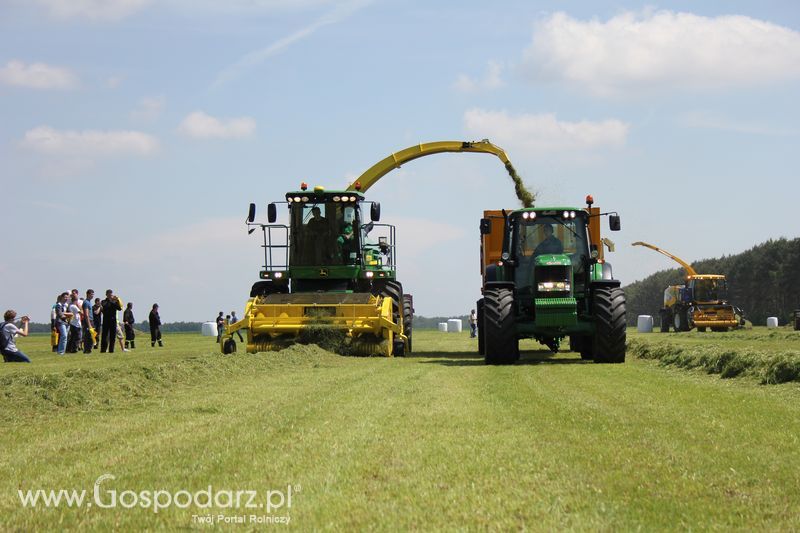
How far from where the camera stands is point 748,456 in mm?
7242

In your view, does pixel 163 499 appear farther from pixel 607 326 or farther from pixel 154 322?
pixel 154 322

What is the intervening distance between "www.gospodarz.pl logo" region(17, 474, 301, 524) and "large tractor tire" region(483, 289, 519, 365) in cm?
1254

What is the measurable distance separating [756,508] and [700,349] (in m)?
13.7

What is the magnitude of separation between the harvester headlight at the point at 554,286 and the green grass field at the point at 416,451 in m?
5.05

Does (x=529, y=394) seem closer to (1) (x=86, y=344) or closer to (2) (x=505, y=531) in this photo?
(2) (x=505, y=531)

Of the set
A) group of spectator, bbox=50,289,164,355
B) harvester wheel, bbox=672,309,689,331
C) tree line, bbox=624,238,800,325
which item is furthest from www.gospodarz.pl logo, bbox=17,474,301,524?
tree line, bbox=624,238,800,325

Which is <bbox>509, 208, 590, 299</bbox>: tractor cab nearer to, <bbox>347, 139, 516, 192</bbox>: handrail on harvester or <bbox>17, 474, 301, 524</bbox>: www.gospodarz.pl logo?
<bbox>347, 139, 516, 192</bbox>: handrail on harvester

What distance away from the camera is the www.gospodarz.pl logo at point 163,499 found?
18.3ft

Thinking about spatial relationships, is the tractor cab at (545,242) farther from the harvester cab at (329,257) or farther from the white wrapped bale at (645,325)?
the white wrapped bale at (645,325)

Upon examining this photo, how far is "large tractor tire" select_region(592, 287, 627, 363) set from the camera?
18.5 m

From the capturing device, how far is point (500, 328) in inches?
722

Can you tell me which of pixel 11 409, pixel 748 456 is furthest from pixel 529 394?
pixel 11 409

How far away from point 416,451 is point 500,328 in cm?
1115

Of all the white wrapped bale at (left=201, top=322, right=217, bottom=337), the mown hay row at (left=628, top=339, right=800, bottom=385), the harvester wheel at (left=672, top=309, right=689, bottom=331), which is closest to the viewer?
the mown hay row at (left=628, top=339, right=800, bottom=385)
